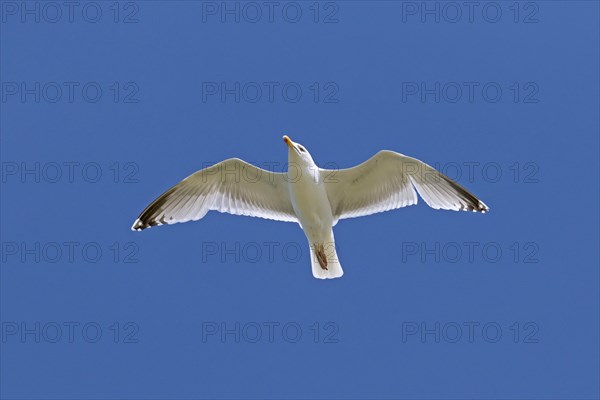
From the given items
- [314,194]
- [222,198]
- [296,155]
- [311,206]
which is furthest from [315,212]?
[222,198]

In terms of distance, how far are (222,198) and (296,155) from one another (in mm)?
1099

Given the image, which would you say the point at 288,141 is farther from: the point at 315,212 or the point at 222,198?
the point at 222,198

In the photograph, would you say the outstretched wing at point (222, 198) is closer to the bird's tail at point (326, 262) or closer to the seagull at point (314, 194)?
the seagull at point (314, 194)

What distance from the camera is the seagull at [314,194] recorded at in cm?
909

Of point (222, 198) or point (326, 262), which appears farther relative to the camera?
point (222, 198)

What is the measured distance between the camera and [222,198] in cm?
958

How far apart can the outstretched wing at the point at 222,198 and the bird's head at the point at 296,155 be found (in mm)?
453

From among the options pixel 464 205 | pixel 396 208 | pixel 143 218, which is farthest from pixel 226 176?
pixel 464 205

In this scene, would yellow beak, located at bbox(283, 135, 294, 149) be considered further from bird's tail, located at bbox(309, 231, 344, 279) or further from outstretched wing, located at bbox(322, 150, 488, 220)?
bird's tail, located at bbox(309, 231, 344, 279)

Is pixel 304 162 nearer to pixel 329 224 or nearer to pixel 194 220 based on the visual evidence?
pixel 329 224

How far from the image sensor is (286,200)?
9.52 metres

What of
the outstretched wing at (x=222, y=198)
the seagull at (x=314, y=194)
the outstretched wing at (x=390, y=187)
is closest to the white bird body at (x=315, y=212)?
the seagull at (x=314, y=194)

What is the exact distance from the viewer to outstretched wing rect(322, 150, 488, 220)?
361 inches

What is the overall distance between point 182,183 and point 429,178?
2.40 metres
